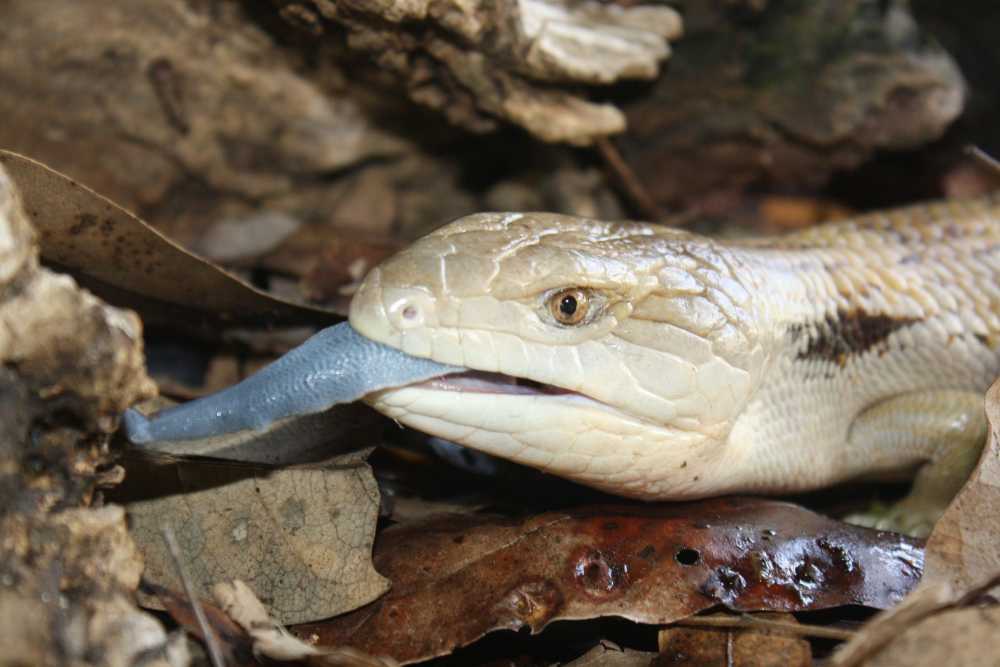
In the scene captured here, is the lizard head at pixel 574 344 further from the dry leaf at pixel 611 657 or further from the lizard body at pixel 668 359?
the dry leaf at pixel 611 657

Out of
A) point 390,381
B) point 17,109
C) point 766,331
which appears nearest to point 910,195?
point 766,331

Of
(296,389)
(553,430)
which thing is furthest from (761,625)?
(296,389)

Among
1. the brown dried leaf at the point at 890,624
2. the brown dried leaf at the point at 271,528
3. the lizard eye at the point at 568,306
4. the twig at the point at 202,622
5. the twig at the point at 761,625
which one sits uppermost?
the brown dried leaf at the point at 890,624

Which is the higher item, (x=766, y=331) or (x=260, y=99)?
(x=766, y=331)

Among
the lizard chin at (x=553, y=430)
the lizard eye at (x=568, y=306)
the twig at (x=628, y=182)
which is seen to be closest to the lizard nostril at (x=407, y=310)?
the lizard chin at (x=553, y=430)

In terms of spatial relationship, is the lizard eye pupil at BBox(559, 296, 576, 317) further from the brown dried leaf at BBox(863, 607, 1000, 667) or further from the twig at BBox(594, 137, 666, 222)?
the twig at BBox(594, 137, 666, 222)

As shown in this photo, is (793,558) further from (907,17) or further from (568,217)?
(907,17)

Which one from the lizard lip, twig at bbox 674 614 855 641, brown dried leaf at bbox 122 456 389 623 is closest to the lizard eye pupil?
the lizard lip
